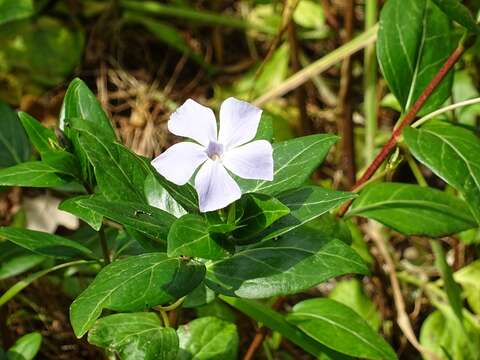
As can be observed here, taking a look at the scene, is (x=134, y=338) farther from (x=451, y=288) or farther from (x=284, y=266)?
(x=451, y=288)

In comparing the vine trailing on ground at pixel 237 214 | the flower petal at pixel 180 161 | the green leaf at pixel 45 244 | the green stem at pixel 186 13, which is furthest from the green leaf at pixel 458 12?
the green stem at pixel 186 13

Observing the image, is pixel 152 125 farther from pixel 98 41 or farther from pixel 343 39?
pixel 343 39

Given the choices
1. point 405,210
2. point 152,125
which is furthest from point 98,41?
point 405,210

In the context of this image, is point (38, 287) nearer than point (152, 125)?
Yes

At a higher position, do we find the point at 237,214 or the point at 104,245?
the point at 237,214

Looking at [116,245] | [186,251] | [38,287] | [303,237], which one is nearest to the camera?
[186,251]

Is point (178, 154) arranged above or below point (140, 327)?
above

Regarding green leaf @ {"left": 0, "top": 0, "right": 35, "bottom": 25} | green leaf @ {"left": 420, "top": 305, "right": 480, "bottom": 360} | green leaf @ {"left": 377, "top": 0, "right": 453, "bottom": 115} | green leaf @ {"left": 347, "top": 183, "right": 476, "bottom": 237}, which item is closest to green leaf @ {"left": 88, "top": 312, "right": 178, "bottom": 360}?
green leaf @ {"left": 347, "top": 183, "right": 476, "bottom": 237}

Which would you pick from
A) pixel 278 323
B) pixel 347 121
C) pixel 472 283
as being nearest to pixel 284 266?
pixel 278 323
